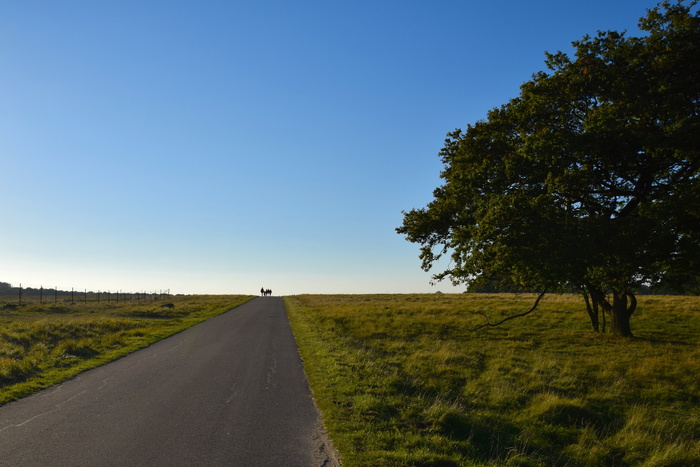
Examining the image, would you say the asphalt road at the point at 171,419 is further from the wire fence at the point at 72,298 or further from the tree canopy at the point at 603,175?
the wire fence at the point at 72,298

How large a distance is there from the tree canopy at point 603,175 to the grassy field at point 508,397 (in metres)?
3.26

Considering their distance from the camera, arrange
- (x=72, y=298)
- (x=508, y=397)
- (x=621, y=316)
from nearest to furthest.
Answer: (x=508, y=397) < (x=621, y=316) < (x=72, y=298)

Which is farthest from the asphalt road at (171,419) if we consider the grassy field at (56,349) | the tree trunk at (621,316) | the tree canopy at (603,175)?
the tree trunk at (621,316)

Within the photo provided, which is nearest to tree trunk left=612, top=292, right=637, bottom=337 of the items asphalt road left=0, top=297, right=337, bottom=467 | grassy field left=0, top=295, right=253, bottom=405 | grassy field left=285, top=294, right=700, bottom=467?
grassy field left=285, top=294, right=700, bottom=467

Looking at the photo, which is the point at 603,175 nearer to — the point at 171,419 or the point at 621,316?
the point at 621,316

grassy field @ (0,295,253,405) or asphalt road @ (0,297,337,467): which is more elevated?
grassy field @ (0,295,253,405)

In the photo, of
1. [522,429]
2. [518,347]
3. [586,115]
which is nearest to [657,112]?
[586,115]

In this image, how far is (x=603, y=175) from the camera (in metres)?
18.1

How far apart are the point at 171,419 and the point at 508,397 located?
7.66 m

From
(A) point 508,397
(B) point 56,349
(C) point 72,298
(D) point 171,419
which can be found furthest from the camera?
(C) point 72,298

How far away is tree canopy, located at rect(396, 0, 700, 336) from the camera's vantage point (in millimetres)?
15500

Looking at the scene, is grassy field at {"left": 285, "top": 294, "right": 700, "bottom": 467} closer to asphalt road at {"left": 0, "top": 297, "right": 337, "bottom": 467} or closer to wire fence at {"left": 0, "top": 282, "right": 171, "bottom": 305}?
asphalt road at {"left": 0, "top": 297, "right": 337, "bottom": 467}

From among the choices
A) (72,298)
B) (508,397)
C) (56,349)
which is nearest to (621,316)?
(508,397)

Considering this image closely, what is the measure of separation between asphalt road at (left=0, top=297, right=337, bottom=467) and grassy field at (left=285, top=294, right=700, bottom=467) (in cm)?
76
